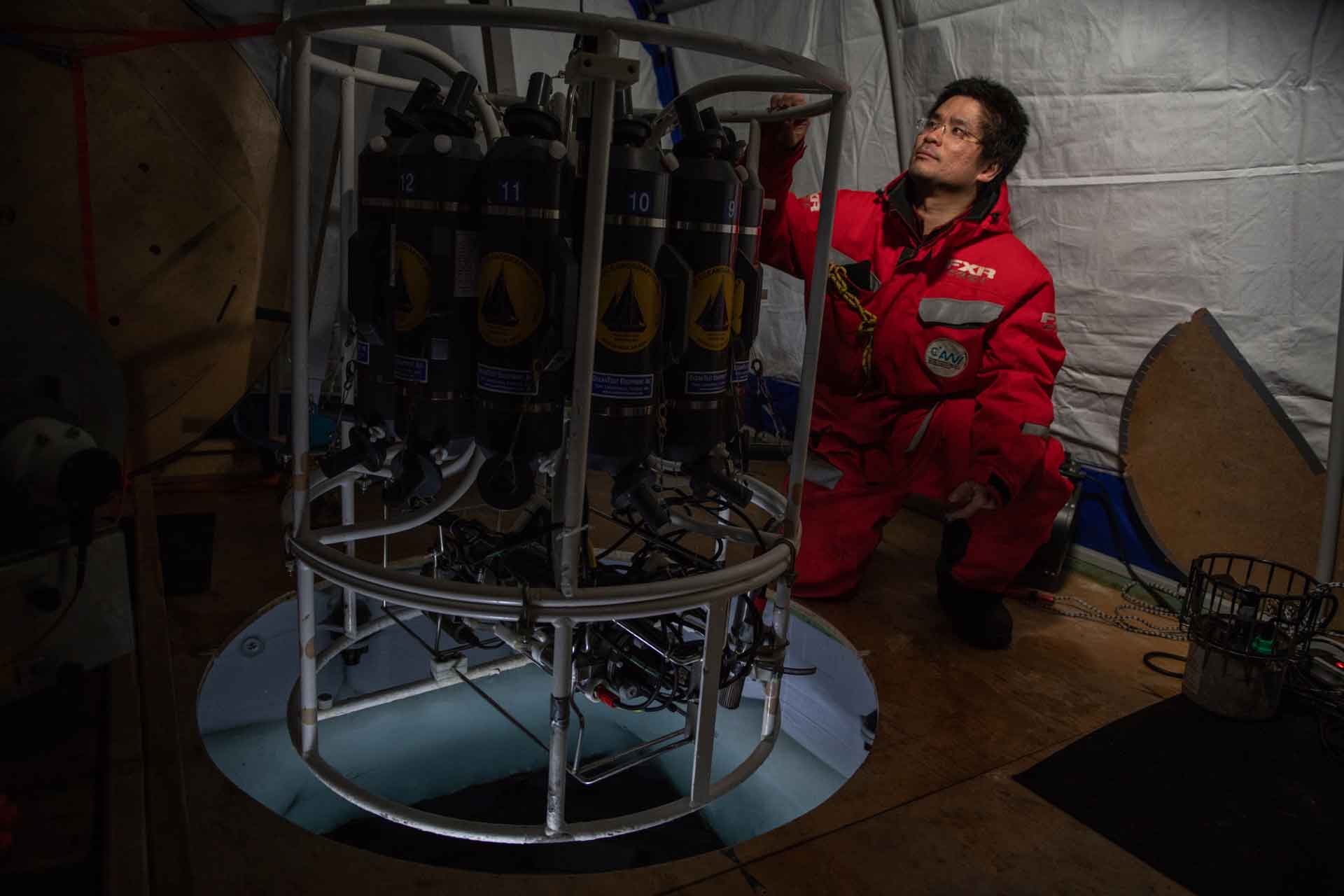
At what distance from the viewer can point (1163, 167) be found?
2.45m

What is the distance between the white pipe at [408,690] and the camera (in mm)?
1692

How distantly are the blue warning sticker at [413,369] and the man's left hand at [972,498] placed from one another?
137 centimetres

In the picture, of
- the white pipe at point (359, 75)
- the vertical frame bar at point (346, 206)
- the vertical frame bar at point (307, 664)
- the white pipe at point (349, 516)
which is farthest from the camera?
the white pipe at point (349, 516)

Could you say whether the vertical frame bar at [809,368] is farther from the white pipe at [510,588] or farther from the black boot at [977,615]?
the black boot at [977,615]

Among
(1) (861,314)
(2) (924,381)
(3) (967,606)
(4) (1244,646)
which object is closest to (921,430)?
(2) (924,381)

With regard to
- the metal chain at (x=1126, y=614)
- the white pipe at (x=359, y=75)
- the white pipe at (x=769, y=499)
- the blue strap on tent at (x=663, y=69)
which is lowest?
the metal chain at (x=1126, y=614)

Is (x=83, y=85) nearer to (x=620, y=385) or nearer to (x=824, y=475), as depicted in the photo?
(x=620, y=385)

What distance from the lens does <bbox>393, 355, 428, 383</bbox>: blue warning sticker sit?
135 centimetres

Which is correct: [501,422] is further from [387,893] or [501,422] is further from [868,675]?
[868,675]

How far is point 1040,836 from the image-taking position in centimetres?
151

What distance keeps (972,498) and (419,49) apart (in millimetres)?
1543

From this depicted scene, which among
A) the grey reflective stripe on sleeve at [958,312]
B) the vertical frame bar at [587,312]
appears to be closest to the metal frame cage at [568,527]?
the vertical frame bar at [587,312]

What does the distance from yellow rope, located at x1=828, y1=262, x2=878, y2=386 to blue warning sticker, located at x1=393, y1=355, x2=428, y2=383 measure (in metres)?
1.44

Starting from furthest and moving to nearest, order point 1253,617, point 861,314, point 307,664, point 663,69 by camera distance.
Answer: point 663,69 < point 861,314 < point 1253,617 < point 307,664
